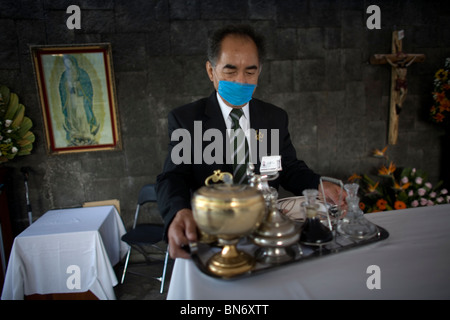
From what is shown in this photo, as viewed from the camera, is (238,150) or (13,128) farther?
(13,128)

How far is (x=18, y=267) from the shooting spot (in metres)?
2.37

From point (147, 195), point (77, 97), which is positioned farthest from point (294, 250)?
point (77, 97)

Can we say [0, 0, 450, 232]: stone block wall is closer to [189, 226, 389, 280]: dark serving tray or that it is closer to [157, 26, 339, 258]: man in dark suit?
[157, 26, 339, 258]: man in dark suit

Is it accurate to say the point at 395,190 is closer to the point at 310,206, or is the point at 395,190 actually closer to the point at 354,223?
the point at 354,223

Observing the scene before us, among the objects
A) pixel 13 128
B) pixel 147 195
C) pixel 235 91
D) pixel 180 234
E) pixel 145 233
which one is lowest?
pixel 145 233

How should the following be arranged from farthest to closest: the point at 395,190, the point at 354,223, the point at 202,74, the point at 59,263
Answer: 1. the point at 395,190
2. the point at 202,74
3. the point at 59,263
4. the point at 354,223

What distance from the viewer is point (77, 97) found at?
316 centimetres

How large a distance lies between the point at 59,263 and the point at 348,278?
2526 mm

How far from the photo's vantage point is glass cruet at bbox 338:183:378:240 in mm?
1072

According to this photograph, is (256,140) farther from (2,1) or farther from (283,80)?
(2,1)

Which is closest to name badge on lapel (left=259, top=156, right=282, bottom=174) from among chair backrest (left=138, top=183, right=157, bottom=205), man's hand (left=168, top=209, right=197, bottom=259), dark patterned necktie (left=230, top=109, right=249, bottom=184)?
dark patterned necktie (left=230, top=109, right=249, bottom=184)

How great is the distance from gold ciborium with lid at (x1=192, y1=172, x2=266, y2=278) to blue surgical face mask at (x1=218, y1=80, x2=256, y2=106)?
86cm

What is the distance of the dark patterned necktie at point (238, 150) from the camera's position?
171 centimetres
